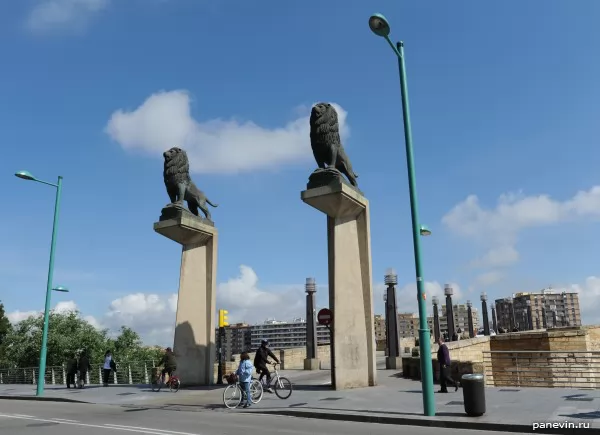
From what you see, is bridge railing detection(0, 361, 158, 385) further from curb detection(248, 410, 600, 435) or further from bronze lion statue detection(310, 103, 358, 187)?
curb detection(248, 410, 600, 435)

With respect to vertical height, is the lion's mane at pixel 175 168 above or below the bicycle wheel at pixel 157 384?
above

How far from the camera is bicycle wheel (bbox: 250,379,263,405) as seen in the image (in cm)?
1492

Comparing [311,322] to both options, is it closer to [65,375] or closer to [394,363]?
[394,363]

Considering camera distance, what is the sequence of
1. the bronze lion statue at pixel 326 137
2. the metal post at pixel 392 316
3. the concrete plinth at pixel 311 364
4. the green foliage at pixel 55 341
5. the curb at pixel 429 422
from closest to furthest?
1. the curb at pixel 429 422
2. the bronze lion statue at pixel 326 137
3. the metal post at pixel 392 316
4. the concrete plinth at pixel 311 364
5. the green foliage at pixel 55 341

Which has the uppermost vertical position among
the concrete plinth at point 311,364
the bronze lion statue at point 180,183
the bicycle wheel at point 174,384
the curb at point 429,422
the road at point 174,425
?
the bronze lion statue at point 180,183

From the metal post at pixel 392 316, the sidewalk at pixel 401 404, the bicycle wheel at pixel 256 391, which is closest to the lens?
the sidewalk at pixel 401 404

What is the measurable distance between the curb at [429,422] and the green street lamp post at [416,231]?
55 cm

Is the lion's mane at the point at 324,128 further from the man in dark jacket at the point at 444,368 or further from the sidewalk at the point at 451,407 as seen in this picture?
the sidewalk at the point at 451,407

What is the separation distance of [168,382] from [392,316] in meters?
10.8

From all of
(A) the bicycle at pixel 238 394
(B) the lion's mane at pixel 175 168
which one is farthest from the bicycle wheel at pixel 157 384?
(B) the lion's mane at pixel 175 168

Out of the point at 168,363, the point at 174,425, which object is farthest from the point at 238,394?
the point at 168,363

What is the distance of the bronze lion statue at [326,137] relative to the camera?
18578mm

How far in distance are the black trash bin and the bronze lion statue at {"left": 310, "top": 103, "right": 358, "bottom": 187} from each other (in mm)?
9206

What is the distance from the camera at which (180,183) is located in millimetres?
22281
